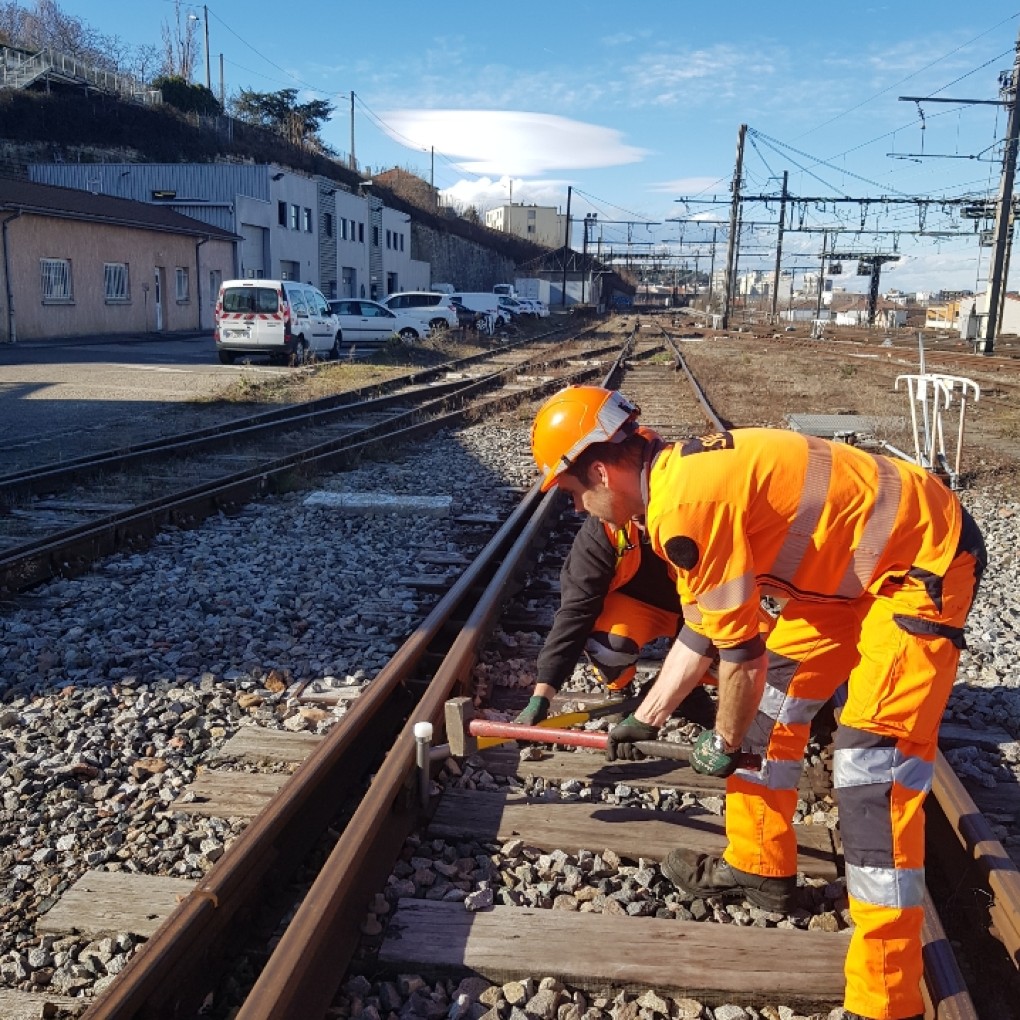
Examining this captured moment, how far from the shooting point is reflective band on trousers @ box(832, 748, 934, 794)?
2.57 meters

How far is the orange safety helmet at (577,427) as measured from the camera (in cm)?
275

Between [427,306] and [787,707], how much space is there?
1304 inches

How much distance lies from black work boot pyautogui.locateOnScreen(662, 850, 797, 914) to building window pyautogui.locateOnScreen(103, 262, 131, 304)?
32448 mm

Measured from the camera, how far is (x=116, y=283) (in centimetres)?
3256

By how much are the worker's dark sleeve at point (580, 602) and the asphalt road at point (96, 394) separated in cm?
800

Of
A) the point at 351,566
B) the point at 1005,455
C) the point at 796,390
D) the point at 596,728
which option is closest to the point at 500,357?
the point at 796,390

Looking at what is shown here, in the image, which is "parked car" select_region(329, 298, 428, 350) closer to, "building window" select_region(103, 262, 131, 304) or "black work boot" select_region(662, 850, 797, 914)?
"building window" select_region(103, 262, 131, 304)

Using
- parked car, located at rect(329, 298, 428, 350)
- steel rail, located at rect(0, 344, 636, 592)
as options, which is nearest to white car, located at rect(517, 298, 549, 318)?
parked car, located at rect(329, 298, 428, 350)

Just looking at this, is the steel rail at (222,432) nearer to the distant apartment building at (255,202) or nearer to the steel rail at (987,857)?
the steel rail at (987,857)

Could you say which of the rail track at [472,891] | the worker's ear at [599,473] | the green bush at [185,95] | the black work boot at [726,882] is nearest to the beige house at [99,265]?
the green bush at [185,95]

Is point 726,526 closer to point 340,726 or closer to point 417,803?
point 417,803

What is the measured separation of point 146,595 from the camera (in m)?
5.98

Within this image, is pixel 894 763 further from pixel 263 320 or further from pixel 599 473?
pixel 263 320

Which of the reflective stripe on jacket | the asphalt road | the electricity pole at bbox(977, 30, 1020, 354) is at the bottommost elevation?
the asphalt road
